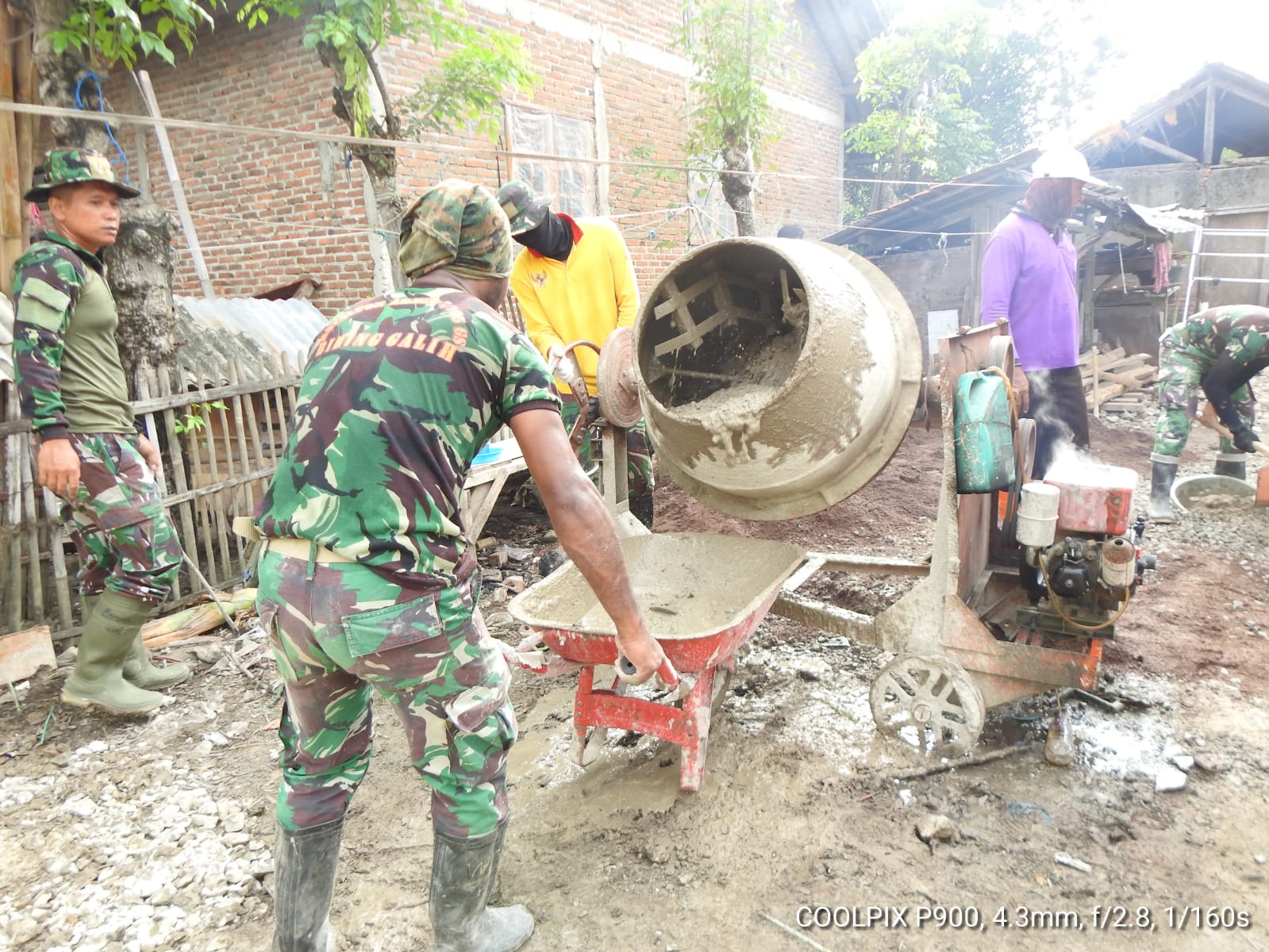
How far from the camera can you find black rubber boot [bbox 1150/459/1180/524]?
495 centimetres

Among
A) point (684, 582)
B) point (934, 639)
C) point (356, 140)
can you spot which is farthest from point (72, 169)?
point (934, 639)

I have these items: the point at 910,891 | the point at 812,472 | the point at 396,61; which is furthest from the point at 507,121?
the point at 910,891

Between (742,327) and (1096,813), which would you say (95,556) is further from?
(1096,813)

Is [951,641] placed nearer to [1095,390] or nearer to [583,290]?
[583,290]

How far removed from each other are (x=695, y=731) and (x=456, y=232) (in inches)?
62.3

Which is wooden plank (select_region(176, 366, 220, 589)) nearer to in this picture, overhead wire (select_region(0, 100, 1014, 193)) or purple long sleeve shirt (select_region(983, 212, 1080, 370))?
overhead wire (select_region(0, 100, 1014, 193))

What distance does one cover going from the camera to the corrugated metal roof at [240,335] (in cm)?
469

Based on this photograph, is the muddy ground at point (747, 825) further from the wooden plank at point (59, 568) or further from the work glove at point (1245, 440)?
the work glove at point (1245, 440)

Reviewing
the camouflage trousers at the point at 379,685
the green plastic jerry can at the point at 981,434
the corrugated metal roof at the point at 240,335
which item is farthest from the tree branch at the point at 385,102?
the camouflage trousers at the point at 379,685

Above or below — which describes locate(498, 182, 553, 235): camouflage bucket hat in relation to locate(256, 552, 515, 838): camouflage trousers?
above

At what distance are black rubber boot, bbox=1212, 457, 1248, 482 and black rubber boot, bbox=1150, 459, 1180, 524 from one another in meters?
0.60

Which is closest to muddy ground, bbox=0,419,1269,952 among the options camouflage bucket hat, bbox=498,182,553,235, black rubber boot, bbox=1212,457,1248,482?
camouflage bucket hat, bbox=498,182,553,235

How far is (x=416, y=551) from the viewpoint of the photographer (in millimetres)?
1596

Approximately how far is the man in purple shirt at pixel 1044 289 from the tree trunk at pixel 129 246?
423cm
